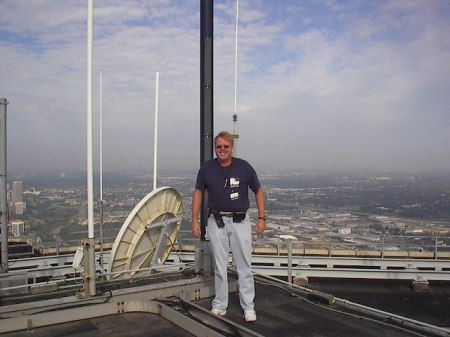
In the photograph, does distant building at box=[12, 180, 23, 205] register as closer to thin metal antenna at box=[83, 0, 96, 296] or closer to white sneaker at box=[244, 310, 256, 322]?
thin metal antenna at box=[83, 0, 96, 296]

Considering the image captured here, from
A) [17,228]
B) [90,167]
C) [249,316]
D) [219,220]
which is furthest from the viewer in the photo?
[17,228]

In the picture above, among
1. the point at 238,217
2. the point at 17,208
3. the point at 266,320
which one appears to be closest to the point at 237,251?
the point at 238,217

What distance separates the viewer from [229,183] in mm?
4633

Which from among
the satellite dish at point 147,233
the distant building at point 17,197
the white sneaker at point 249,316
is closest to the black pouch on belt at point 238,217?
the white sneaker at point 249,316

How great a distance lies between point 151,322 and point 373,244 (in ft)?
34.9

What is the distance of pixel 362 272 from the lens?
1299cm

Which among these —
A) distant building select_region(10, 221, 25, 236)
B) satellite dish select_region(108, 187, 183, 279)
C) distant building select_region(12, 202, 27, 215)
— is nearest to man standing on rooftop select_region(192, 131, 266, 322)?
satellite dish select_region(108, 187, 183, 279)

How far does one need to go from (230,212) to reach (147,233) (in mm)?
2938

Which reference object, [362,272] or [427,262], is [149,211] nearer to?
[362,272]

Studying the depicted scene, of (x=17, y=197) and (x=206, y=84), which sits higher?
(x=206, y=84)

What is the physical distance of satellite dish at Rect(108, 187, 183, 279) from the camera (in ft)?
21.7

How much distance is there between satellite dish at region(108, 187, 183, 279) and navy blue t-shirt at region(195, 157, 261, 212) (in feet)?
7.42

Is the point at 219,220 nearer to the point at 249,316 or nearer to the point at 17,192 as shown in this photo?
the point at 249,316

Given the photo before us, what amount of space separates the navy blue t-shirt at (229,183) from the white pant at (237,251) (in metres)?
0.17
